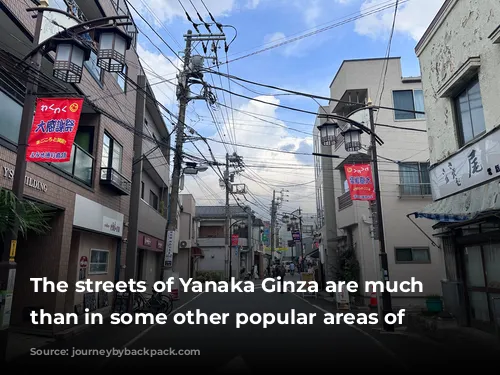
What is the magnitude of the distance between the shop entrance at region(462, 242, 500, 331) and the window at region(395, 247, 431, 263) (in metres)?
7.35

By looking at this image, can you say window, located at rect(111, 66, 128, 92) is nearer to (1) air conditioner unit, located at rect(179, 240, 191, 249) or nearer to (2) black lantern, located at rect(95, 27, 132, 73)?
(2) black lantern, located at rect(95, 27, 132, 73)

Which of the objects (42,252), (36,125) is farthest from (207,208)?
(36,125)

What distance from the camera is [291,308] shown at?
17.7m

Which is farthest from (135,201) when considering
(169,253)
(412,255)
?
(412,255)

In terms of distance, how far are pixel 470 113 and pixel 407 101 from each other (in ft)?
30.7

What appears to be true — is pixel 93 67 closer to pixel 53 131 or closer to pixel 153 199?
pixel 53 131

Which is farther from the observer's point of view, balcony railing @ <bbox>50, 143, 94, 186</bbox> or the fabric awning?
balcony railing @ <bbox>50, 143, 94, 186</bbox>

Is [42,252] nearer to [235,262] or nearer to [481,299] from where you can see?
[481,299]

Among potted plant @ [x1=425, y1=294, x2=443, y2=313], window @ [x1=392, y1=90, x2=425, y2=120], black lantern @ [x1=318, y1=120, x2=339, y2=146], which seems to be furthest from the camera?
window @ [x1=392, y1=90, x2=425, y2=120]

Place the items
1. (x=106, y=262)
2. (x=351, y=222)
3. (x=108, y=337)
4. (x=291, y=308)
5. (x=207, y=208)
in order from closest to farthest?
(x=108, y=337) → (x=106, y=262) → (x=291, y=308) → (x=351, y=222) → (x=207, y=208)

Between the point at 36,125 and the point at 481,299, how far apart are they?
11.6m

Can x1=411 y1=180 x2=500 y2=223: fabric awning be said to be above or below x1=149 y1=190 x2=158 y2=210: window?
below

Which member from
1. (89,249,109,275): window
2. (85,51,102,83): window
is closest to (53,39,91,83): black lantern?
(85,51,102,83): window

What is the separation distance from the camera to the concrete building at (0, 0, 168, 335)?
10.1 m
